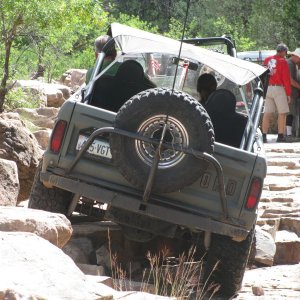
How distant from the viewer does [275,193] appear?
11688 mm

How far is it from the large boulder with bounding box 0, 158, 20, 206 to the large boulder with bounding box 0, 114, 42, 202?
1.01 meters

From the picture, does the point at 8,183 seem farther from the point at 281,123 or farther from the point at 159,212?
the point at 281,123

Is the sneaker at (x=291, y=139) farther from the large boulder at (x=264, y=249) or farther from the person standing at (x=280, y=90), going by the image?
the large boulder at (x=264, y=249)

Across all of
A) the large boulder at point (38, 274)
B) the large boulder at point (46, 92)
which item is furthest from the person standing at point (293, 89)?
the large boulder at point (38, 274)

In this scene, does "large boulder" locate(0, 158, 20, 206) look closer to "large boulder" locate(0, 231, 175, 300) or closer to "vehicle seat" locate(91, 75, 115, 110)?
"vehicle seat" locate(91, 75, 115, 110)

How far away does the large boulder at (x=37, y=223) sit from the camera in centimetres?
550

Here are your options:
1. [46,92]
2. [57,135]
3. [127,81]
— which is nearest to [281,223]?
[127,81]

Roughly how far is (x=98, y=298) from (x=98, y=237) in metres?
3.62

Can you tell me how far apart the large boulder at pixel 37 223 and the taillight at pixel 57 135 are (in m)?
1.29

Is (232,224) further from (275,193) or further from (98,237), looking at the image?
(275,193)

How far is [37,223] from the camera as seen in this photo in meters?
5.59

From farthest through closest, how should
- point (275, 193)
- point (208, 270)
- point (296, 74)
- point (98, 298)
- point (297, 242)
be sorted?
point (296, 74)
point (275, 193)
point (297, 242)
point (208, 270)
point (98, 298)

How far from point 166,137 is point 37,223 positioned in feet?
4.77

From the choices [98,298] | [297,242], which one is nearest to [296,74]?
[297,242]
